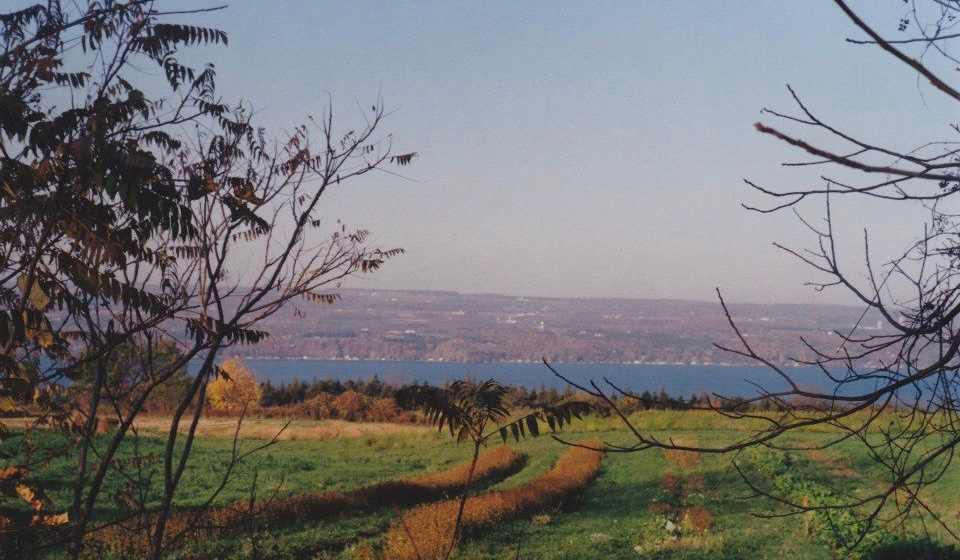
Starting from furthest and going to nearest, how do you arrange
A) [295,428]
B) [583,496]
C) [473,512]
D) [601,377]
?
[295,428] < [583,496] < [473,512] < [601,377]

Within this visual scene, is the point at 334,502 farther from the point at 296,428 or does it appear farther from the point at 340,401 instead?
the point at 340,401

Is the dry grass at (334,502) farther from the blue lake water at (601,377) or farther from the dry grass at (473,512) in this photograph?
the blue lake water at (601,377)

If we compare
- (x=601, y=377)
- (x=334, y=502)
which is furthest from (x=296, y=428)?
(x=601, y=377)

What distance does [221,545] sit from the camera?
12.7 meters

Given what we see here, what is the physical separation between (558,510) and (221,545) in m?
7.30

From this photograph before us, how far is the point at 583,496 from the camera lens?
19.6 metres

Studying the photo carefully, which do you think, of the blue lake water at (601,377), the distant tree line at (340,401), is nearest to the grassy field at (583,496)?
the blue lake water at (601,377)

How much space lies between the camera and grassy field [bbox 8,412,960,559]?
13.5m

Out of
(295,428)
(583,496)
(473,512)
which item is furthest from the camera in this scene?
(295,428)

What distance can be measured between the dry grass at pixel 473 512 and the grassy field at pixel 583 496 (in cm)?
24

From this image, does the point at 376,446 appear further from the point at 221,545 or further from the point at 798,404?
the point at 798,404

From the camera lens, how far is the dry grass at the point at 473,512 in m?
12.5

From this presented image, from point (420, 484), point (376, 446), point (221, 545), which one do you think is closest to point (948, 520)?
point (420, 484)

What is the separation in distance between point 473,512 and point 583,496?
494 centimetres
